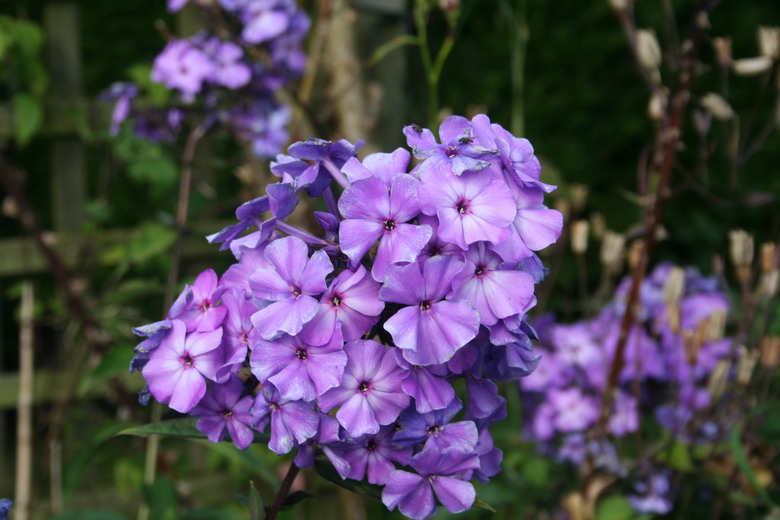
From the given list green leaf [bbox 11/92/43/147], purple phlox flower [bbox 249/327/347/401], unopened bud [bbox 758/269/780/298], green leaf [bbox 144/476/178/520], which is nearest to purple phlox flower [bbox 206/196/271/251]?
purple phlox flower [bbox 249/327/347/401]

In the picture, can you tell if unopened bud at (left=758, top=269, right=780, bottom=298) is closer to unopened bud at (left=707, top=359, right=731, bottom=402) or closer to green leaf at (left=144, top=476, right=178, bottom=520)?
unopened bud at (left=707, top=359, right=731, bottom=402)

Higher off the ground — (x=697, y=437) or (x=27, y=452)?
(x=697, y=437)

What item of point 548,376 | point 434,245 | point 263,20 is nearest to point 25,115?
point 263,20

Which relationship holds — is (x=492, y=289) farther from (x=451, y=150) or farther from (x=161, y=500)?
(x=161, y=500)

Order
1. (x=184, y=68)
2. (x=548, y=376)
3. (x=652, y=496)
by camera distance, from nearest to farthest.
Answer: (x=652, y=496) → (x=184, y=68) → (x=548, y=376)

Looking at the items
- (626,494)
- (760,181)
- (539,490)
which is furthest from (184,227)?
(760,181)

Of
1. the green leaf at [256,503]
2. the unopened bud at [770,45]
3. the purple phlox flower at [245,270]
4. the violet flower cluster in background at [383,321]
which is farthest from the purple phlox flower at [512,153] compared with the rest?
the unopened bud at [770,45]

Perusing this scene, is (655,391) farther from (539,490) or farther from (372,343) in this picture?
(372,343)
